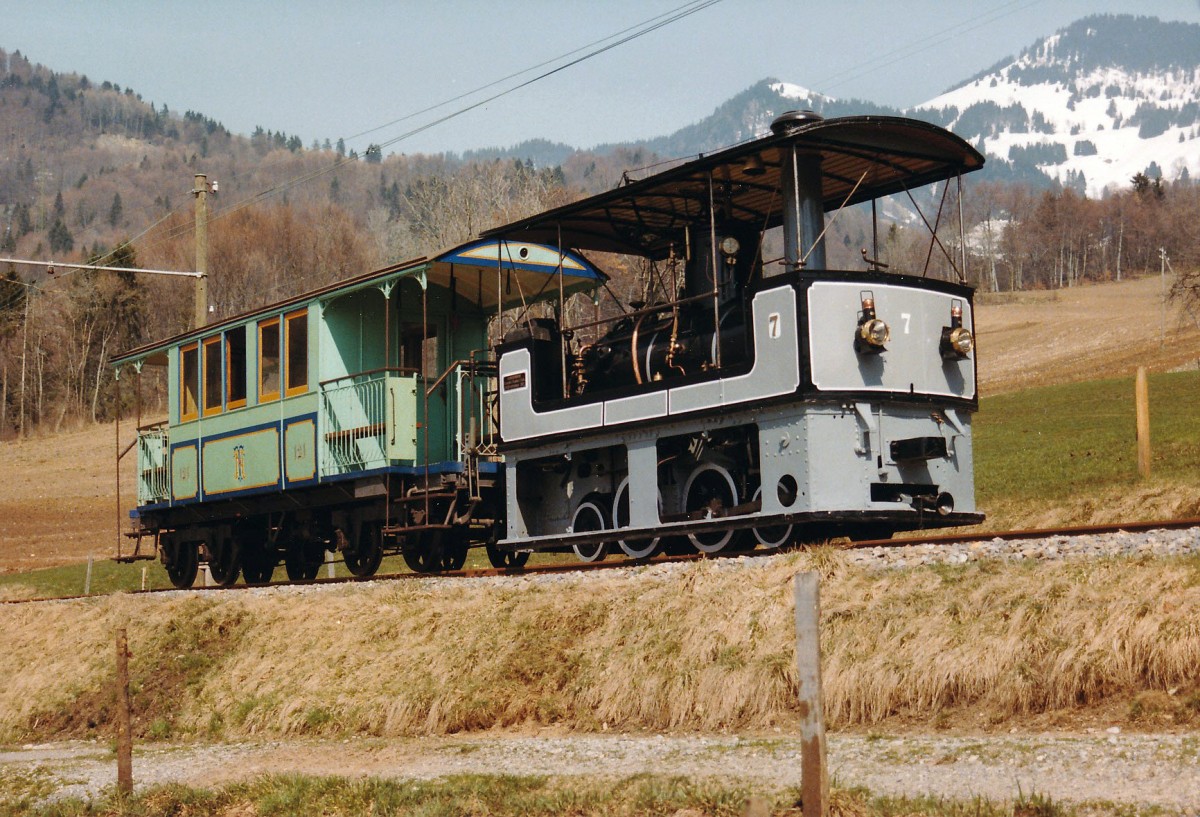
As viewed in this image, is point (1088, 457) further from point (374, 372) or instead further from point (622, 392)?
point (374, 372)

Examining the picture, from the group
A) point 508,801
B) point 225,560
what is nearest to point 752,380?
point 508,801

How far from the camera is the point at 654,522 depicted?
537 inches

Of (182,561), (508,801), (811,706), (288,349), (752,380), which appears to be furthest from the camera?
(182,561)

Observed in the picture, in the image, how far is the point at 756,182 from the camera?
47.4 feet

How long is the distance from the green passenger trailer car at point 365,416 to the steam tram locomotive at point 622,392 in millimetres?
36

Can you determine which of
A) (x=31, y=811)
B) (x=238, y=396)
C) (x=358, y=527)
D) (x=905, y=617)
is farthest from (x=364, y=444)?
(x=905, y=617)

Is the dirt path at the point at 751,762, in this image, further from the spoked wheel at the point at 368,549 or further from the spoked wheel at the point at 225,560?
the spoked wheel at the point at 225,560

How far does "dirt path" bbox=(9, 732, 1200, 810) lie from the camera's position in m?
6.86

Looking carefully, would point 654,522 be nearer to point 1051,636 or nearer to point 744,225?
point 744,225

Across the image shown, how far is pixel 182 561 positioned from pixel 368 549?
5254 mm

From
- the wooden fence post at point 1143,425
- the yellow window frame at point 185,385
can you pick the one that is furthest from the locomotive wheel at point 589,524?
the wooden fence post at point 1143,425

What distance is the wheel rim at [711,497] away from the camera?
13258 millimetres

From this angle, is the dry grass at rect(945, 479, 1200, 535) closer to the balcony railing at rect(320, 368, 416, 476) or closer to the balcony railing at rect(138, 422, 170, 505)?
the balcony railing at rect(320, 368, 416, 476)

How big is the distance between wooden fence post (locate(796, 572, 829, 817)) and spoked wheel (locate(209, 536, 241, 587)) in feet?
48.5
